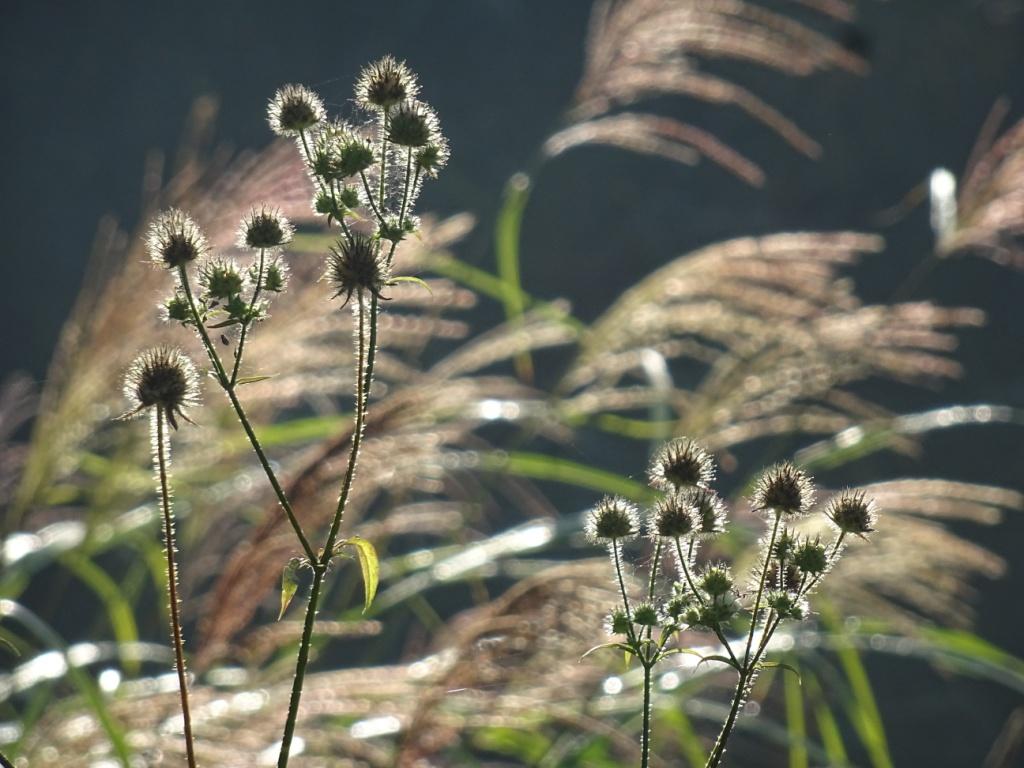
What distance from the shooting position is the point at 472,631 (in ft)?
4.52

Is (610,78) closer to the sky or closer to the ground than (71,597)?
closer to the ground

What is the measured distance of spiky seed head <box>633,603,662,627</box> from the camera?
739 millimetres

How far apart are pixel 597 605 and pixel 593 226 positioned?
4.60 metres

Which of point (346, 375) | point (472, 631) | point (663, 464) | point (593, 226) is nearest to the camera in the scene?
point (663, 464)

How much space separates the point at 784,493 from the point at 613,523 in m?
0.11

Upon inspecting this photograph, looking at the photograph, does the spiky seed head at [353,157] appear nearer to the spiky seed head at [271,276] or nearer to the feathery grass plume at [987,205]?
the spiky seed head at [271,276]

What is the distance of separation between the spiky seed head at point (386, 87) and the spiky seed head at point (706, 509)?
30 cm

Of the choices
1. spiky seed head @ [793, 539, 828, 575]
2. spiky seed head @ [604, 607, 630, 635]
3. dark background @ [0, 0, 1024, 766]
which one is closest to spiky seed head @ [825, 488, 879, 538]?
spiky seed head @ [793, 539, 828, 575]

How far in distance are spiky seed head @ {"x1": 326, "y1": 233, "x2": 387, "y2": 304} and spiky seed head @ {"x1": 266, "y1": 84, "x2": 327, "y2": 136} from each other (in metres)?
0.10

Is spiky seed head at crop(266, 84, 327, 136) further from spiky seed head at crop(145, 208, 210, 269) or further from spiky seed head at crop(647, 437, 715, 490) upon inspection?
spiky seed head at crop(647, 437, 715, 490)

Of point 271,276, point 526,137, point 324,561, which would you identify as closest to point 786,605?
point 324,561

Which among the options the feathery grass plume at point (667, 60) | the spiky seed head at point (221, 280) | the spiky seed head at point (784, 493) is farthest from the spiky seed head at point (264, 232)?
the feathery grass plume at point (667, 60)

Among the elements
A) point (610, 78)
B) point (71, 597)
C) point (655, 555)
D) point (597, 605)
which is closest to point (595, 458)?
point (71, 597)

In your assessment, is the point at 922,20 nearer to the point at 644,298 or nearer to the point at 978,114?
the point at 978,114
